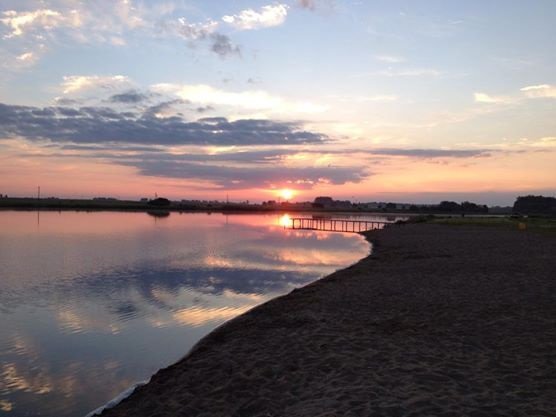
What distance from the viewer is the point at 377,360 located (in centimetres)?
1042

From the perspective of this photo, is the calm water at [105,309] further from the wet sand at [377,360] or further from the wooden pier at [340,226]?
the wooden pier at [340,226]

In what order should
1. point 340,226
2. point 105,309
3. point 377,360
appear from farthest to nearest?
point 340,226 → point 105,309 → point 377,360

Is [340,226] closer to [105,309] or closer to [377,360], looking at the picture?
[105,309]

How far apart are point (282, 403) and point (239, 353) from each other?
153 inches

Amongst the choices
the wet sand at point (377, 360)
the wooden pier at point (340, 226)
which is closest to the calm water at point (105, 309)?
the wet sand at point (377, 360)

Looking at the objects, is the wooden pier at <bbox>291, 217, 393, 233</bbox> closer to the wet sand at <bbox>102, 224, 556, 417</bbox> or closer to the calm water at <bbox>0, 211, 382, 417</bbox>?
the calm water at <bbox>0, 211, 382, 417</bbox>

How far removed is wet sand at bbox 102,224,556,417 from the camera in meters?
8.03

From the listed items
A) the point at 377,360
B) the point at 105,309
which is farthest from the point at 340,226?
the point at 377,360

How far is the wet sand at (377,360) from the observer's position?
26.3 ft

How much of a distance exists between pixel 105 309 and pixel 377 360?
12.8 meters

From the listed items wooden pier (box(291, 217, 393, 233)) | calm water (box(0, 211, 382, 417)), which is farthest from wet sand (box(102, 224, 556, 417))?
wooden pier (box(291, 217, 393, 233))

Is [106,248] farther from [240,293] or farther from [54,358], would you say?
[54,358]

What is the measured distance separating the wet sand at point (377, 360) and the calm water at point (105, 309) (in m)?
1.68

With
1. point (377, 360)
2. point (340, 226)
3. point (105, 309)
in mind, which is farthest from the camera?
point (340, 226)
